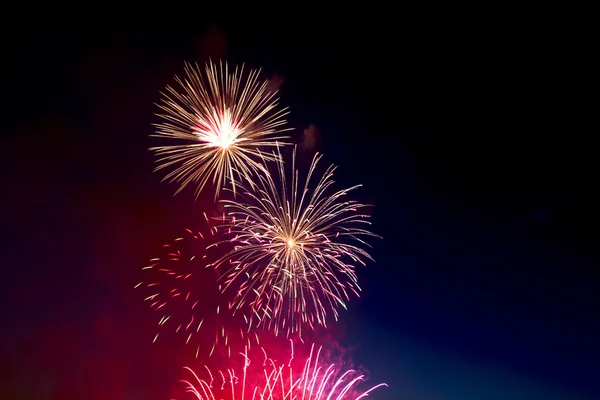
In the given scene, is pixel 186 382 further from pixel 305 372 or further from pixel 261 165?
pixel 261 165

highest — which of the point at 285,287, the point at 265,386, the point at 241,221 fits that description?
the point at 241,221

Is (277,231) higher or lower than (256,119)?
lower

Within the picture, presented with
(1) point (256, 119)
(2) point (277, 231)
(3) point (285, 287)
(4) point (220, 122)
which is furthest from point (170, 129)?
(3) point (285, 287)

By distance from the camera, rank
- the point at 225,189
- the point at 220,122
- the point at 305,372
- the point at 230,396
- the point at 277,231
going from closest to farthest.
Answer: the point at 220,122 < the point at 277,231 < the point at 225,189 < the point at 305,372 < the point at 230,396

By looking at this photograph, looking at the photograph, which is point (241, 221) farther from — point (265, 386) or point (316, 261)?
point (265, 386)

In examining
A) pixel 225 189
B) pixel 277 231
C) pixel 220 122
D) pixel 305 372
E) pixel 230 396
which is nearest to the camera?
pixel 220 122

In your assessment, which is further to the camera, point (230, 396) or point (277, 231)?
point (230, 396)
